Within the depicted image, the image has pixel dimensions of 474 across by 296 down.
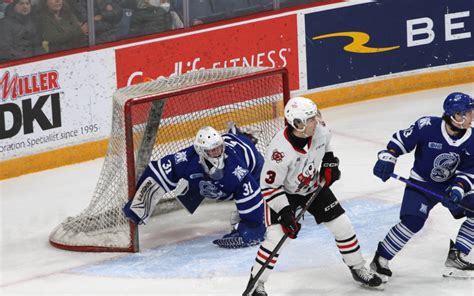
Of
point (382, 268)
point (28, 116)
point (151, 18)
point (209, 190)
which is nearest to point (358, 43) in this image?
point (151, 18)

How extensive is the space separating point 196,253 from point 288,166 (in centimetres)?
126

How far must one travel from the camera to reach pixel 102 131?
30.3 ft

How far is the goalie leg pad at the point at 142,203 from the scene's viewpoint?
24.6ft

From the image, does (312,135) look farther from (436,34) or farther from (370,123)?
(436,34)

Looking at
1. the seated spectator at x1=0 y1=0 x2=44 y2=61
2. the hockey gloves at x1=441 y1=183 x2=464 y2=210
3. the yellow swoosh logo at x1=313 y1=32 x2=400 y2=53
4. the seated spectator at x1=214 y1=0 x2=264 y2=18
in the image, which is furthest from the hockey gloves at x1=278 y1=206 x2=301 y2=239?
the yellow swoosh logo at x1=313 y1=32 x2=400 y2=53

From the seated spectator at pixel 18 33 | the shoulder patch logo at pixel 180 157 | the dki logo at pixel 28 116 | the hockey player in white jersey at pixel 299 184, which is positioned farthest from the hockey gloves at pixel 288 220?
the seated spectator at pixel 18 33

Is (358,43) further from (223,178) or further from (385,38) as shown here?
(223,178)

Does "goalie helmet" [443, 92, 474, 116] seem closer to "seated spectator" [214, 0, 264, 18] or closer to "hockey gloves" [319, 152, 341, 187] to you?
"hockey gloves" [319, 152, 341, 187]

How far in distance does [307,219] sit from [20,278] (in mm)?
1790

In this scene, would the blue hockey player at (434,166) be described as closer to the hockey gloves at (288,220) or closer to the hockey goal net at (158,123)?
the hockey gloves at (288,220)

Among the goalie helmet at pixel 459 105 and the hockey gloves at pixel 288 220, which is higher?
the goalie helmet at pixel 459 105

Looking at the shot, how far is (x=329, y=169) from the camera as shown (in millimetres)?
6629

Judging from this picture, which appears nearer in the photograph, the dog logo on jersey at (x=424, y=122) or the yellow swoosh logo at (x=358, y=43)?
the dog logo on jersey at (x=424, y=122)

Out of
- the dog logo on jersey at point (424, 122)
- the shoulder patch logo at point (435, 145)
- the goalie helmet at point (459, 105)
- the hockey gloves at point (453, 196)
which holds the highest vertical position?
the goalie helmet at point (459, 105)
